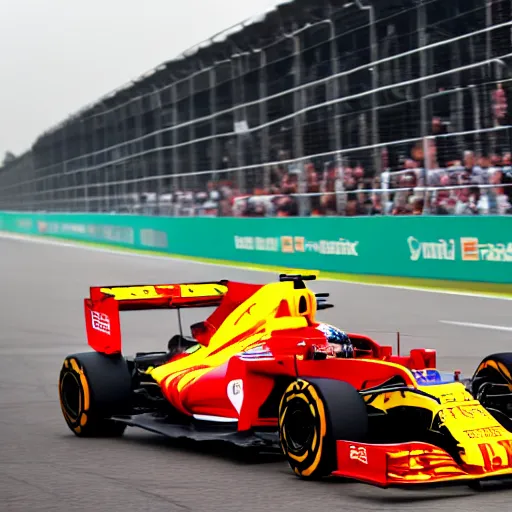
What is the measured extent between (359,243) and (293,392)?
16.8 m

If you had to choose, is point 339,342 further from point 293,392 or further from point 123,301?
point 123,301

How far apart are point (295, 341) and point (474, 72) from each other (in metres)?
13.3

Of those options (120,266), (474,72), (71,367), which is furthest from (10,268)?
(71,367)

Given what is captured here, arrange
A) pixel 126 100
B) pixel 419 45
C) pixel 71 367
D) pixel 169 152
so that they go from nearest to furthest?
1. pixel 71 367
2. pixel 419 45
3. pixel 169 152
4. pixel 126 100

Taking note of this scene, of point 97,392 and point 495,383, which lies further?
point 97,392

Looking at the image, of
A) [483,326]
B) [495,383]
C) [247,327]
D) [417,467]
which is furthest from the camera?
[483,326]

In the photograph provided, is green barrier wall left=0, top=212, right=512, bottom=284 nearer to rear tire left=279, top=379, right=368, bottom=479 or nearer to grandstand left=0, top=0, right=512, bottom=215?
grandstand left=0, top=0, right=512, bottom=215

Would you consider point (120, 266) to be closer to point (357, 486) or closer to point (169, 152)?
point (169, 152)

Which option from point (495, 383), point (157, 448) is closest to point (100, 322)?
point (157, 448)

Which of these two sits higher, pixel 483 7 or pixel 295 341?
pixel 483 7

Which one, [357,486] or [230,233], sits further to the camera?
[230,233]

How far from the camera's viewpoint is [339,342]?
7.16m

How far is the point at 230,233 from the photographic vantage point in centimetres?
2970

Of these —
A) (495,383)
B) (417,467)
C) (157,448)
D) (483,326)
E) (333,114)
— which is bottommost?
(483,326)
